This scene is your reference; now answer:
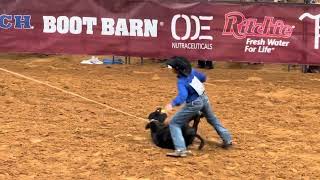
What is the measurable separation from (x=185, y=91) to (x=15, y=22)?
335 inches

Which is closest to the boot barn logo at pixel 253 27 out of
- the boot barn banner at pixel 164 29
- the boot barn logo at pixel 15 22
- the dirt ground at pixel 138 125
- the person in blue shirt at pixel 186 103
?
the boot barn banner at pixel 164 29

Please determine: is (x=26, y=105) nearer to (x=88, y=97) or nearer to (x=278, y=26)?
(x=88, y=97)

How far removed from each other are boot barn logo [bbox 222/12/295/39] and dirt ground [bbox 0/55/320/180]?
106cm

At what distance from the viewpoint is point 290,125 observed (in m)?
9.78

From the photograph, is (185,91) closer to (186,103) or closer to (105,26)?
(186,103)

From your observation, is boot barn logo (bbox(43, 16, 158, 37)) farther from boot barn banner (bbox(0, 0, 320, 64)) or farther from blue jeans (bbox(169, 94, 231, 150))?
blue jeans (bbox(169, 94, 231, 150))

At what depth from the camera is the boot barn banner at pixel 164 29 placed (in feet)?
45.8

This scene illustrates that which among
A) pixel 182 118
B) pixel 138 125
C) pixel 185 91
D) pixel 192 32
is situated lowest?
pixel 138 125

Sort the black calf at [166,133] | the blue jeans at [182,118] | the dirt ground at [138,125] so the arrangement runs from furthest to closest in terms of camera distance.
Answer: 1. the black calf at [166,133]
2. the blue jeans at [182,118]
3. the dirt ground at [138,125]

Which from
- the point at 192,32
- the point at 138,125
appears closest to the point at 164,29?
the point at 192,32

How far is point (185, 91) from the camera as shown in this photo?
755 cm

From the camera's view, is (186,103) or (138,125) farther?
(138,125)

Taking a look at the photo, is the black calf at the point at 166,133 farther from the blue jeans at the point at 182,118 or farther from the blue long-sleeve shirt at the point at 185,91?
the blue long-sleeve shirt at the point at 185,91

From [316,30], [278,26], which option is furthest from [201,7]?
[316,30]
